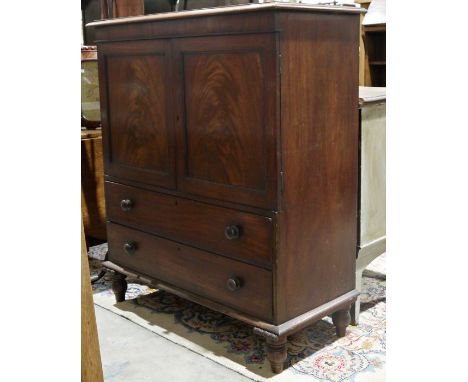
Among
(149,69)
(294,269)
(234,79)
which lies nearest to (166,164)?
(149,69)

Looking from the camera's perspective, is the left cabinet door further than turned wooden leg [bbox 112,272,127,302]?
No

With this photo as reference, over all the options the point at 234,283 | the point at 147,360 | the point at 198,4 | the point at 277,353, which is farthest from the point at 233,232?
the point at 198,4

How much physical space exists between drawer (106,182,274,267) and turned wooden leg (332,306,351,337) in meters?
0.48

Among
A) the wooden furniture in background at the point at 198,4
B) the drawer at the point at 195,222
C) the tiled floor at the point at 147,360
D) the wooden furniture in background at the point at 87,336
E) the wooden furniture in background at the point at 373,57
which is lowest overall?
the tiled floor at the point at 147,360

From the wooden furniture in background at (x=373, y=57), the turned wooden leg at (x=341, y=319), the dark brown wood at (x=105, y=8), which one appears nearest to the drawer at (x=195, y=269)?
the turned wooden leg at (x=341, y=319)

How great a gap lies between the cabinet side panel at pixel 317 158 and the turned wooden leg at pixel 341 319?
0.30ft

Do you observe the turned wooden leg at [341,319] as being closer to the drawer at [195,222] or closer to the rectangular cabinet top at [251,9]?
the drawer at [195,222]

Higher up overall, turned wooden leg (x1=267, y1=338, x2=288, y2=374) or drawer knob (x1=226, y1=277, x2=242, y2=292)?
drawer knob (x1=226, y1=277, x2=242, y2=292)

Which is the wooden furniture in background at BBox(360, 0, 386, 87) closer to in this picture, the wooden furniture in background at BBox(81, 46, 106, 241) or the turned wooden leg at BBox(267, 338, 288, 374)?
the wooden furniture in background at BBox(81, 46, 106, 241)

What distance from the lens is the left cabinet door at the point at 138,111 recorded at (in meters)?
2.34

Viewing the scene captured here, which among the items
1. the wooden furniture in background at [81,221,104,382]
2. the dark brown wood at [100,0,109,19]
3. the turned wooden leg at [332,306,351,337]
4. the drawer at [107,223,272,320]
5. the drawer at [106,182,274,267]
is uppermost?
the dark brown wood at [100,0,109,19]

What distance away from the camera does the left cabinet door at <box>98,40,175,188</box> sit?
2338 millimetres

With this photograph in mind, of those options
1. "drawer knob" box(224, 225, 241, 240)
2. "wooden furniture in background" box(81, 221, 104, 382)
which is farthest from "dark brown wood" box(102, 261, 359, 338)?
"wooden furniture in background" box(81, 221, 104, 382)
